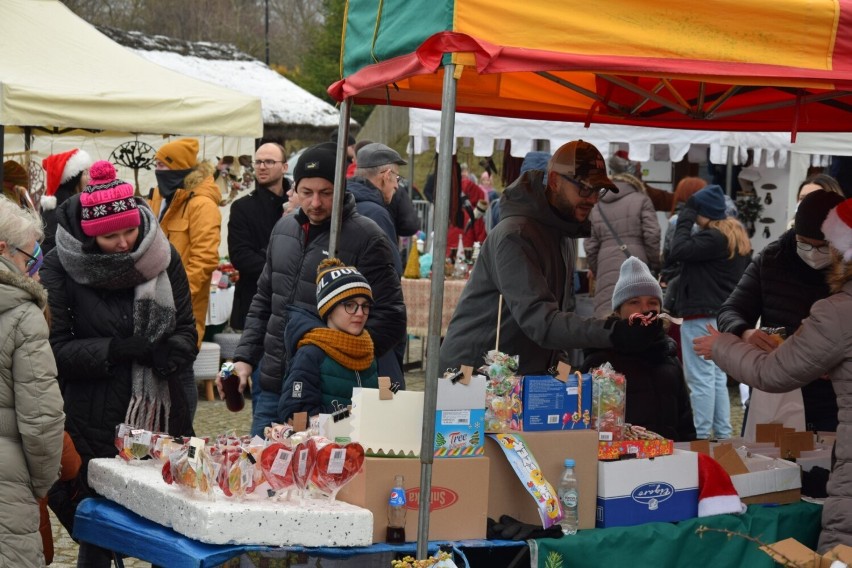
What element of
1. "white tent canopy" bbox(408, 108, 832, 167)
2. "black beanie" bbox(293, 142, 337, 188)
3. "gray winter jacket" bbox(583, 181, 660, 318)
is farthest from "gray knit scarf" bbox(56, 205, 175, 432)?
"white tent canopy" bbox(408, 108, 832, 167)

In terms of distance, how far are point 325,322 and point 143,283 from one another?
705mm

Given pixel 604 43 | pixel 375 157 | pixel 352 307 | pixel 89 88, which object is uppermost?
pixel 89 88

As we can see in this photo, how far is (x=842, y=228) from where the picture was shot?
3.62 metres

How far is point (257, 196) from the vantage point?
7.74 metres

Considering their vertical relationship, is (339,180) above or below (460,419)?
above

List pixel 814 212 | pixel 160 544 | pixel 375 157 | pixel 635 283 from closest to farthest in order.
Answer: pixel 160 544 < pixel 814 212 < pixel 635 283 < pixel 375 157

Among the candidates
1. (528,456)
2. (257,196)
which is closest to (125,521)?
(528,456)

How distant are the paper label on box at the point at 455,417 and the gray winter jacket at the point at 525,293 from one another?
703mm

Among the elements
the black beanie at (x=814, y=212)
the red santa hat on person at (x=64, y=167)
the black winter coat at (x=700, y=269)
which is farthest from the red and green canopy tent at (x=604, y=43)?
the black winter coat at (x=700, y=269)

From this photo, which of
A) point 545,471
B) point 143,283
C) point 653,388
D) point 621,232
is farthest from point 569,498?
point 621,232

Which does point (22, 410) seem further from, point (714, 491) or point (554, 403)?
point (714, 491)

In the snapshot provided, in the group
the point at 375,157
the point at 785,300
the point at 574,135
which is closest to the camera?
the point at 785,300

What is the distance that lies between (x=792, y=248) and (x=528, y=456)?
82.0 inches

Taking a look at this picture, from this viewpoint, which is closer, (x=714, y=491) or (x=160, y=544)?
(x=160, y=544)
